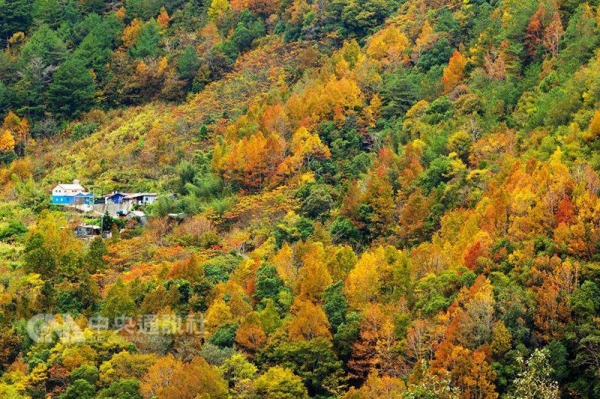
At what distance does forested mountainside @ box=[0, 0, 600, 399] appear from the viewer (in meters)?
47.3

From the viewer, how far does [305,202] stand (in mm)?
66375

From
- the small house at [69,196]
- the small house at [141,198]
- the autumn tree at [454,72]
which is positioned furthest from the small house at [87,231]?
the autumn tree at [454,72]

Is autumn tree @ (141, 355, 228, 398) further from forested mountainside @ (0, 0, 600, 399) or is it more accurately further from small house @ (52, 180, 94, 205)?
small house @ (52, 180, 94, 205)

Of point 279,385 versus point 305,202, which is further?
point 305,202

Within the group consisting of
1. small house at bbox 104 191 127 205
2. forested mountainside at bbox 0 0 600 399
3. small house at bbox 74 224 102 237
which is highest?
forested mountainside at bbox 0 0 600 399

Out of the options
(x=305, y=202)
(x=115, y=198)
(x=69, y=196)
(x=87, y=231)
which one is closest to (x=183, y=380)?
(x=305, y=202)

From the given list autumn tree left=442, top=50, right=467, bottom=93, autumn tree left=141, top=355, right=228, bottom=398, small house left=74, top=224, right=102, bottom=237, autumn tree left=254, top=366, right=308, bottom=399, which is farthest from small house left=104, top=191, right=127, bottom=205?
autumn tree left=254, top=366, right=308, bottom=399

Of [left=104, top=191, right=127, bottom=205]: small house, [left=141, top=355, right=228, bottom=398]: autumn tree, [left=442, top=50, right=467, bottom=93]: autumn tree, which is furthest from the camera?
[left=104, top=191, right=127, bottom=205]: small house

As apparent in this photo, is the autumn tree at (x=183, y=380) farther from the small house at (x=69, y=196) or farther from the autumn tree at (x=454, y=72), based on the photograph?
the autumn tree at (x=454, y=72)

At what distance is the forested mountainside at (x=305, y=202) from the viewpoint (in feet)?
155

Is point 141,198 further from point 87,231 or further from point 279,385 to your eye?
point 279,385

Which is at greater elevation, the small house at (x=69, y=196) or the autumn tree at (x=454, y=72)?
the autumn tree at (x=454, y=72)

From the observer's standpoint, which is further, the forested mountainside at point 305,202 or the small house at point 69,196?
the small house at point 69,196

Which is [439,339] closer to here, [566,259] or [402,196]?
[566,259]
